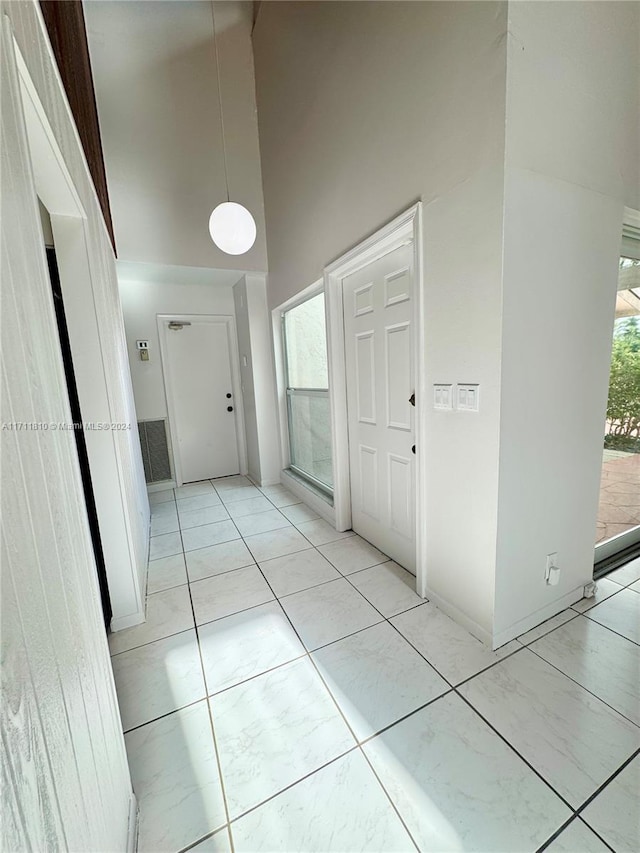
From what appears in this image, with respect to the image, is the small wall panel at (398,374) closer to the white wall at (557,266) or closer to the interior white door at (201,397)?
the white wall at (557,266)

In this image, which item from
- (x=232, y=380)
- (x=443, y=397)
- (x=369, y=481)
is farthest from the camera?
(x=232, y=380)

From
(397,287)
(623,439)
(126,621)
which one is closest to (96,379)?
(126,621)

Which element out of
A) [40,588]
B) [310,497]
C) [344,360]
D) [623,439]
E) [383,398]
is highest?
[344,360]

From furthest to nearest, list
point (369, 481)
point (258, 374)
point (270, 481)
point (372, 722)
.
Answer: point (270, 481) < point (258, 374) < point (369, 481) < point (372, 722)

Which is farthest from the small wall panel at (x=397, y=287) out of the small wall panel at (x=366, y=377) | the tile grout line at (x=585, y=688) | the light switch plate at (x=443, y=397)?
the tile grout line at (x=585, y=688)

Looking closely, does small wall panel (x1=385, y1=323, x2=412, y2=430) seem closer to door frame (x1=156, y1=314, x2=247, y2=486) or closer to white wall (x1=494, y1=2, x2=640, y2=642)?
white wall (x1=494, y1=2, x2=640, y2=642)

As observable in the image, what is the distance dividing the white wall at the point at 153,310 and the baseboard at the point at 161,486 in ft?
2.67

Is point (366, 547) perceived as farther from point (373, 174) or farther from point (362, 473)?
point (373, 174)

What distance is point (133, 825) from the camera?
1009mm

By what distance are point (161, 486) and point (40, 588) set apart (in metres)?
3.92

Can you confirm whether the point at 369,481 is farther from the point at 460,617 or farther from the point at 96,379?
the point at 96,379

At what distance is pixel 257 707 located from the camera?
1.38 meters

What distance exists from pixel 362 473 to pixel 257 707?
1570mm

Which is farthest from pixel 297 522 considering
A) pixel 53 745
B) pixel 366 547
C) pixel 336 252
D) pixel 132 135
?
pixel 132 135
